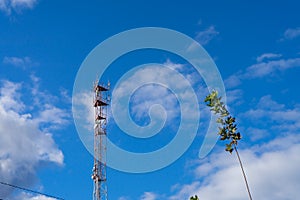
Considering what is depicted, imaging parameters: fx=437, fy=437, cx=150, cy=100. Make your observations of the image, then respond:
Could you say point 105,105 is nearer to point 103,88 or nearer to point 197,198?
point 103,88

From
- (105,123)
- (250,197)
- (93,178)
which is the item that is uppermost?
(105,123)

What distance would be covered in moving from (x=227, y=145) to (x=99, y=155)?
79.8 ft

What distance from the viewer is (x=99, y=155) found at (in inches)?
2542

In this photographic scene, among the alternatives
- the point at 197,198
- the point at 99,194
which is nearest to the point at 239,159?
the point at 197,198

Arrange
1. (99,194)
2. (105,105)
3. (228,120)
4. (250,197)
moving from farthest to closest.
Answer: (105,105) → (99,194) → (228,120) → (250,197)

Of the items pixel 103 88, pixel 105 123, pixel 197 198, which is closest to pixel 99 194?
pixel 105 123

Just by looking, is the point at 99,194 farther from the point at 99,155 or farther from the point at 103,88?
the point at 103,88

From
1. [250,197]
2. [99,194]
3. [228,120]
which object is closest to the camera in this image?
[250,197]

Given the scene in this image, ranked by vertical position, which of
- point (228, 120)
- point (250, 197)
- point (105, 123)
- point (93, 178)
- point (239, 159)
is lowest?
point (250, 197)

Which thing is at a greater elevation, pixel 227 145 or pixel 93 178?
pixel 93 178

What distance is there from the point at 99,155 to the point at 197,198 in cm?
2439

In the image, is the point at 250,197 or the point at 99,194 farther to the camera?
the point at 99,194

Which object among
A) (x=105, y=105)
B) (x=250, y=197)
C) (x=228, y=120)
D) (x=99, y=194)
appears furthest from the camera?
(x=105, y=105)

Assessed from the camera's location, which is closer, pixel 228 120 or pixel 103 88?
pixel 228 120
